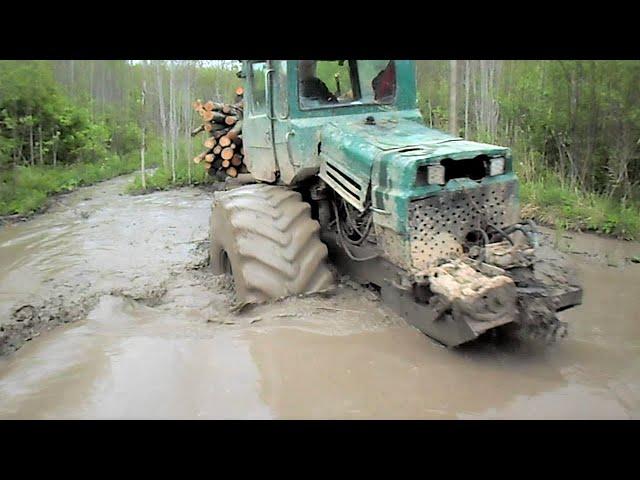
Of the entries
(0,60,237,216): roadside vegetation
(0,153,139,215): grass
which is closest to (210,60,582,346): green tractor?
(0,153,139,215): grass

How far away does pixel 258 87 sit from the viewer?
18.4 feet

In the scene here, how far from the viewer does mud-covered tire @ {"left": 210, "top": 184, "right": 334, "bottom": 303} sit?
4391 millimetres

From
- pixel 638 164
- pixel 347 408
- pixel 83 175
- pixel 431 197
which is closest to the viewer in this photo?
pixel 347 408

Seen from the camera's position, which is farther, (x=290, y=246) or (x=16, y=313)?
(x=16, y=313)

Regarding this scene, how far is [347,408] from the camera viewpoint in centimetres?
304

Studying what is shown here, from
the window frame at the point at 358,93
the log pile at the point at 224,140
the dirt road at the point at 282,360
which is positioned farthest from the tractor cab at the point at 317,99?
the log pile at the point at 224,140

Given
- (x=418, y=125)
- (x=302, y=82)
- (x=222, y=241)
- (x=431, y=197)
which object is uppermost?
(x=302, y=82)

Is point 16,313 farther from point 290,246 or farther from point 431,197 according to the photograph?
point 431,197

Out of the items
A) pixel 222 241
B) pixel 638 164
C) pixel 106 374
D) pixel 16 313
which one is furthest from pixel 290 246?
pixel 638 164

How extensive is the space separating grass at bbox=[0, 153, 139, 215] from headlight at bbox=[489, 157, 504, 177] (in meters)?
8.80

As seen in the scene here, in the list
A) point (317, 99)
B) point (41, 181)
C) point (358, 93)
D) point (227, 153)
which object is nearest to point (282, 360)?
point (317, 99)

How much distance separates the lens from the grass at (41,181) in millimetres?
10461

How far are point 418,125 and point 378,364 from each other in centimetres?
220

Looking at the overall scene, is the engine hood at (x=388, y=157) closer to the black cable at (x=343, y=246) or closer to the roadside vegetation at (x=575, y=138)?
the black cable at (x=343, y=246)
